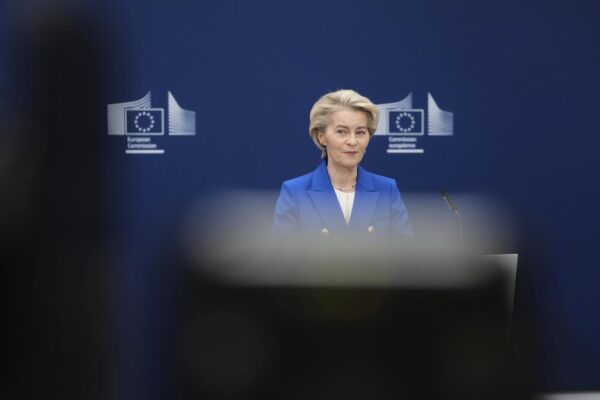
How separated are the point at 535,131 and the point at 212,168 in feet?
6.37

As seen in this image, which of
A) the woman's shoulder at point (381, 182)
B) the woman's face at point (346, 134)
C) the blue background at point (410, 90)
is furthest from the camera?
the blue background at point (410, 90)

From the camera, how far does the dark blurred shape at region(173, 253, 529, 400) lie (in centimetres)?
42

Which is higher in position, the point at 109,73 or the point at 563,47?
the point at 563,47

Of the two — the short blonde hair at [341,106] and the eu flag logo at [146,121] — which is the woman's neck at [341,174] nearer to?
the short blonde hair at [341,106]

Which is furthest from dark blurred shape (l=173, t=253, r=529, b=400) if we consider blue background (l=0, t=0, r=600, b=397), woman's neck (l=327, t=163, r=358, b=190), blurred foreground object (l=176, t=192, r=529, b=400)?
blue background (l=0, t=0, r=600, b=397)

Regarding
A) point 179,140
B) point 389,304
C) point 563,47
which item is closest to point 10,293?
point 389,304

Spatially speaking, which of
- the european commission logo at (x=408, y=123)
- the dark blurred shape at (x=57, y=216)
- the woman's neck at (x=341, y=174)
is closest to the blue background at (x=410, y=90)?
the european commission logo at (x=408, y=123)

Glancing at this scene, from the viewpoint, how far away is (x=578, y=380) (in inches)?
185

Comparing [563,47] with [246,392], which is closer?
[246,392]

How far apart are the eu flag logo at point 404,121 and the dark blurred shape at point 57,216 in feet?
13.7

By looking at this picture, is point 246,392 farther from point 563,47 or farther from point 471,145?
point 563,47

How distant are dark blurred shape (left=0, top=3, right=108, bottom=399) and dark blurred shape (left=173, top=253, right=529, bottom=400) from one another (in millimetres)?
55

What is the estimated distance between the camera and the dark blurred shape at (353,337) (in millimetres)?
417

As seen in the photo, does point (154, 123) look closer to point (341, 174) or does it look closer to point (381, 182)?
point (341, 174)
